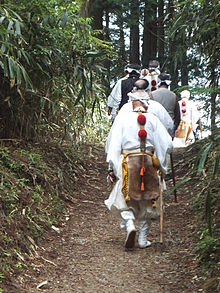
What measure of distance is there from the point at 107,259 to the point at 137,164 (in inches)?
45.1

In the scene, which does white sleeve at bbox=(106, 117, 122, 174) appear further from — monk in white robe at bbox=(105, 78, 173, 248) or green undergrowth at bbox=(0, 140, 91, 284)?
green undergrowth at bbox=(0, 140, 91, 284)

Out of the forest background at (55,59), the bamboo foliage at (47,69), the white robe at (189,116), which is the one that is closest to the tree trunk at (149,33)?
the white robe at (189,116)

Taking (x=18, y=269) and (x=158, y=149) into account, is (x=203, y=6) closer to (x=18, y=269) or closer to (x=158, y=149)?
(x=158, y=149)

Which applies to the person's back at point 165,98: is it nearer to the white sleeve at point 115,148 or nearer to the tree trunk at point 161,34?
the white sleeve at point 115,148

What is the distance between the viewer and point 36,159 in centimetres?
784

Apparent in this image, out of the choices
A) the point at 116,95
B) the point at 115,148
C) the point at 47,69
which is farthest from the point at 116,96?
the point at 115,148

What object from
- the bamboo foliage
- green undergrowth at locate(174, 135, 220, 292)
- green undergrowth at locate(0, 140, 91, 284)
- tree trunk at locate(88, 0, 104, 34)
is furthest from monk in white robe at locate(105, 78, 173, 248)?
tree trunk at locate(88, 0, 104, 34)

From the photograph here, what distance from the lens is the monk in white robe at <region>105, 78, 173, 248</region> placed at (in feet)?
21.2

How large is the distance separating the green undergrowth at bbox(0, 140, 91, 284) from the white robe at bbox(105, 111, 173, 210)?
0.93m

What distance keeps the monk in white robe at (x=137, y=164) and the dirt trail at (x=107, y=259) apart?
1.36 feet

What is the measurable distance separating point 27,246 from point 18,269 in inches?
22.4

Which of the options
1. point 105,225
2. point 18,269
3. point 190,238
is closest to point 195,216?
point 190,238

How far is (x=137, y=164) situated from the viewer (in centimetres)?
649

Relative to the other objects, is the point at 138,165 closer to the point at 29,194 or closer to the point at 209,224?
the point at 29,194
